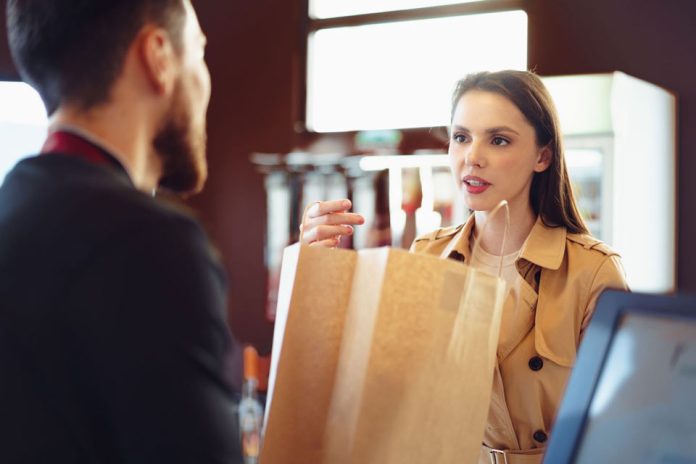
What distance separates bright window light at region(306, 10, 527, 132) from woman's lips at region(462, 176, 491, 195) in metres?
2.66

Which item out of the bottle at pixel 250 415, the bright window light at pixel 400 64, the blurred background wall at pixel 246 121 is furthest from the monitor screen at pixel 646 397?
the blurred background wall at pixel 246 121

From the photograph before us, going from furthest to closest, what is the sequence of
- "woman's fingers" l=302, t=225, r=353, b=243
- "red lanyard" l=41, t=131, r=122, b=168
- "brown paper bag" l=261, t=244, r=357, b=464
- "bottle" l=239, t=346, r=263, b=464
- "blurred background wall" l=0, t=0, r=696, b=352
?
"blurred background wall" l=0, t=0, r=696, b=352 < "bottle" l=239, t=346, r=263, b=464 < "woman's fingers" l=302, t=225, r=353, b=243 < "brown paper bag" l=261, t=244, r=357, b=464 < "red lanyard" l=41, t=131, r=122, b=168

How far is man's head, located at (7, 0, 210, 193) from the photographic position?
0.89 meters

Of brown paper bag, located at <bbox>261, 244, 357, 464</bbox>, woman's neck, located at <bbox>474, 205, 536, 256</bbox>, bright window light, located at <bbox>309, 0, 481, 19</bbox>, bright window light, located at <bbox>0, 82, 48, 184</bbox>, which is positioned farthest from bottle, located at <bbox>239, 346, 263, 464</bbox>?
brown paper bag, located at <bbox>261, 244, 357, 464</bbox>

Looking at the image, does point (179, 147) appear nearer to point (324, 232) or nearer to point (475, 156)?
point (324, 232)

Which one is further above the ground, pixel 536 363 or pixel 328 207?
pixel 328 207

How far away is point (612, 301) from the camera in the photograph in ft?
2.44

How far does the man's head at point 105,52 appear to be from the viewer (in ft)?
2.92

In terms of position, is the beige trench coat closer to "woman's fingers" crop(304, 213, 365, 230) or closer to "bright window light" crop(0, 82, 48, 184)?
"woman's fingers" crop(304, 213, 365, 230)

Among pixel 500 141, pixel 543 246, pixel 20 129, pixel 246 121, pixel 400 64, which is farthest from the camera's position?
pixel 246 121

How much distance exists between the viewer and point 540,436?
4.82 feet

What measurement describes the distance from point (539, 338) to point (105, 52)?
0.96 m

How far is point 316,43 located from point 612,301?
4.26 metres

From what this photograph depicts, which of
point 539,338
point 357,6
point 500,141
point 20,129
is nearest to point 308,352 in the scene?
point 539,338
